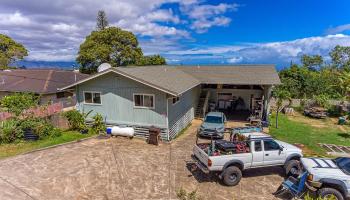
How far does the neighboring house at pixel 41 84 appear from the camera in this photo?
2505 cm

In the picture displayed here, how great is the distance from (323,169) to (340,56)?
48388 mm

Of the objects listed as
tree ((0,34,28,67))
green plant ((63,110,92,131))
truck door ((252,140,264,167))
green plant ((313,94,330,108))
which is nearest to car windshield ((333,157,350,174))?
truck door ((252,140,264,167))

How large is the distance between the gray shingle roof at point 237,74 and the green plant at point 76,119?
11.1 meters

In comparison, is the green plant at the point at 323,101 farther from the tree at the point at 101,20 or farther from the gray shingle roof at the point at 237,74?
the tree at the point at 101,20

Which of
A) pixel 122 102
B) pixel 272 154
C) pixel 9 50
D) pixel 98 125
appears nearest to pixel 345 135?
pixel 272 154

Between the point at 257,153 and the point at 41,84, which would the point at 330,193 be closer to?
the point at 257,153

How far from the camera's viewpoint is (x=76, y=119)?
1811 centimetres

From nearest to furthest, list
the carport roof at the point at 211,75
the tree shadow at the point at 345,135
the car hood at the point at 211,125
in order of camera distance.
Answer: the car hood at the point at 211,125 < the tree shadow at the point at 345,135 < the carport roof at the point at 211,75

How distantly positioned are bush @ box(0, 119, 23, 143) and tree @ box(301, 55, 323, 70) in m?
52.6

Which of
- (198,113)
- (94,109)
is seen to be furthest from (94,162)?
(198,113)

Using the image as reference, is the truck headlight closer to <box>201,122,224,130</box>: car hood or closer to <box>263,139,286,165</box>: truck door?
<box>263,139,286,165</box>: truck door

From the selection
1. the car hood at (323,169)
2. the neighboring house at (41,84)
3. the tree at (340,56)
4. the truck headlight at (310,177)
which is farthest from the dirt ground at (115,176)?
the tree at (340,56)

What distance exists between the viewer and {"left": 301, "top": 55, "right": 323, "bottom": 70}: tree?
5047 cm

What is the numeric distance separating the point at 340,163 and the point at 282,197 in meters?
2.59
